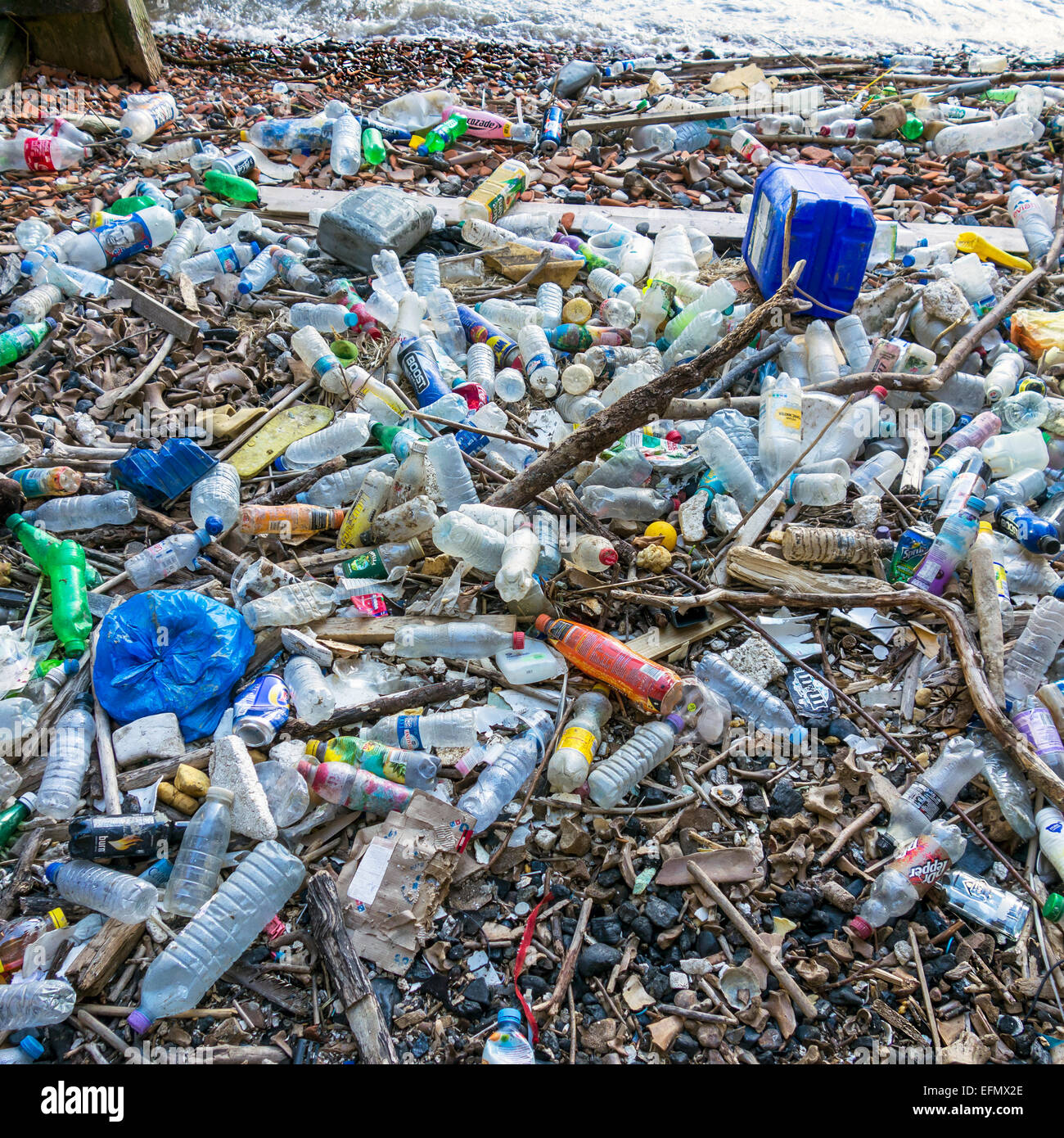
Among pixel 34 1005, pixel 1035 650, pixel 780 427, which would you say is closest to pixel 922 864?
pixel 1035 650

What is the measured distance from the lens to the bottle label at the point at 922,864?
7.52ft

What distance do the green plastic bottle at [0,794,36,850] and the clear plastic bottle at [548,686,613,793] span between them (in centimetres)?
158

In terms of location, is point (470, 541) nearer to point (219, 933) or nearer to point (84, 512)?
point (219, 933)

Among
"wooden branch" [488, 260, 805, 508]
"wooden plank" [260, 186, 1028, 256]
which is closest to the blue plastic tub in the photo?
"wooden plank" [260, 186, 1028, 256]

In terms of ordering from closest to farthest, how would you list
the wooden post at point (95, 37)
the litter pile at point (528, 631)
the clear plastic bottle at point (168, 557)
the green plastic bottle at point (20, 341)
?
the litter pile at point (528, 631), the clear plastic bottle at point (168, 557), the green plastic bottle at point (20, 341), the wooden post at point (95, 37)

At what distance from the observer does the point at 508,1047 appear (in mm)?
1996

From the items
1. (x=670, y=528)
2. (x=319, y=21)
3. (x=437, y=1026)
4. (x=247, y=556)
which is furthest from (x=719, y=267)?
(x=319, y=21)

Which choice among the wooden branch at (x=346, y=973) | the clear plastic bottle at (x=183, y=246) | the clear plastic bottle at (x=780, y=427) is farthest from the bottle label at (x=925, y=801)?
the clear plastic bottle at (x=183, y=246)

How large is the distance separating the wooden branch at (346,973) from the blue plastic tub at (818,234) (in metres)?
3.35

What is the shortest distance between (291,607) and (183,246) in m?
3.07

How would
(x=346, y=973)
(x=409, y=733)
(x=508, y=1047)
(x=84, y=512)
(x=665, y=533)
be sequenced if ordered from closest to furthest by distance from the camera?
1. (x=508, y=1047)
2. (x=346, y=973)
3. (x=409, y=733)
4. (x=665, y=533)
5. (x=84, y=512)

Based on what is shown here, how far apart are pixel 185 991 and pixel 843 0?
12747 millimetres

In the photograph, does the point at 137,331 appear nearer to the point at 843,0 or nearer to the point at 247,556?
the point at 247,556

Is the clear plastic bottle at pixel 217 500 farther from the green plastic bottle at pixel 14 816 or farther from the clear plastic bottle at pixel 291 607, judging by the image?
the green plastic bottle at pixel 14 816
